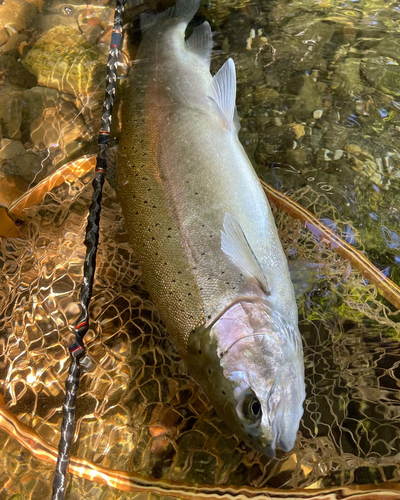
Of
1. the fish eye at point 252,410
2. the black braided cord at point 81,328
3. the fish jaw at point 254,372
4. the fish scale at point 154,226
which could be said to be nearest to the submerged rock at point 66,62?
the black braided cord at point 81,328

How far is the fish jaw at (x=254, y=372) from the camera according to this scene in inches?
67.3

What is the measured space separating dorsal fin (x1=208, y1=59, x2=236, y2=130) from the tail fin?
966mm

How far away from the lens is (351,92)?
3.39 metres

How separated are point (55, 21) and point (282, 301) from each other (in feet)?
13.1

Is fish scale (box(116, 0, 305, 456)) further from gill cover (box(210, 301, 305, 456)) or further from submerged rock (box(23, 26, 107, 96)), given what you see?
submerged rock (box(23, 26, 107, 96))

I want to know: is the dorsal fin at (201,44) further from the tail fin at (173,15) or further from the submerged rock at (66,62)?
the submerged rock at (66,62)

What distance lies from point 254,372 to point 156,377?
97 cm

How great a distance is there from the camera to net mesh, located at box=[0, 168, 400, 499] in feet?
6.93

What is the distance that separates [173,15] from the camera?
3143 mm

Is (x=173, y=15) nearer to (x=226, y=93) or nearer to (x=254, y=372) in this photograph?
(x=226, y=93)

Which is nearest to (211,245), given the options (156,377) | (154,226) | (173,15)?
(154,226)

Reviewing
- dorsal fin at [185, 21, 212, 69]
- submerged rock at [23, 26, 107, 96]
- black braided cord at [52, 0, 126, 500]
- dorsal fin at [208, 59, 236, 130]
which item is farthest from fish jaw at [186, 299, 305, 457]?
submerged rock at [23, 26, 107, 96]

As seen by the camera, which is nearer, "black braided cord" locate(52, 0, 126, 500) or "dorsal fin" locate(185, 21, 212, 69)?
"black braided cord" locate(52, 0, 126, 500)

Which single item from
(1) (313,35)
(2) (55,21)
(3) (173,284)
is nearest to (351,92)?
(1) (313,35)
